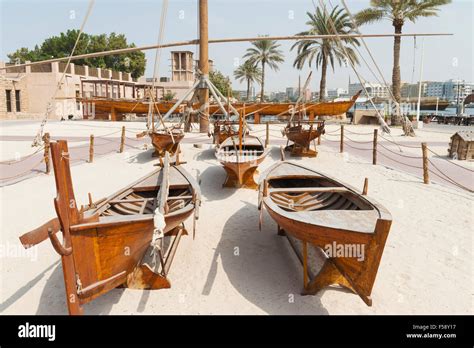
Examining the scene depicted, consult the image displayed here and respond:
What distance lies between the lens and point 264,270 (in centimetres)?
578

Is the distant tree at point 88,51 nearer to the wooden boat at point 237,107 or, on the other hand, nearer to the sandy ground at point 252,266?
the wooden boat at point 237,107

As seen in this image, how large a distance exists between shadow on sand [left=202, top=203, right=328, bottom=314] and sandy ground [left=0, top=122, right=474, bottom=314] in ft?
0.05

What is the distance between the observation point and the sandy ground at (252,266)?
478cm

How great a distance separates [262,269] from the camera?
5.81 m

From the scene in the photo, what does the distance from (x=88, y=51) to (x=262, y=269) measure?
193 feet

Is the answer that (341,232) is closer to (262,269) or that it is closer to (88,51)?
(262,269)

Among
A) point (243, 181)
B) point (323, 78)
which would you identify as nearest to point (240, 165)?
point (243, 181)

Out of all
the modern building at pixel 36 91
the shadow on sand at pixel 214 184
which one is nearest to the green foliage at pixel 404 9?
the shadow on sand at pixel 214 184

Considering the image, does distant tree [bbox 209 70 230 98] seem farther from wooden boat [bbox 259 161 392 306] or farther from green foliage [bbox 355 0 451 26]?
wooden boat [bbox 259 161 392 306]

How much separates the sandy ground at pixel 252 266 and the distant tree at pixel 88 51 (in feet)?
168

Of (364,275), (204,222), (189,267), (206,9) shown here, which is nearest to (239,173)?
(204,222)

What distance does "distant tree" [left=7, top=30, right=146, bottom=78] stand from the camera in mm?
53759

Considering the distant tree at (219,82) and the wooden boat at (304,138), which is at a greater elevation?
the distant tree at (219,82)
